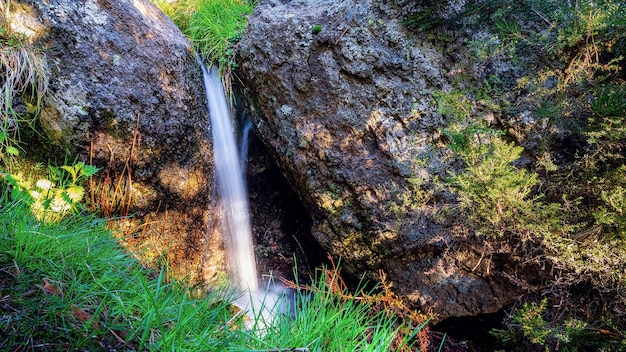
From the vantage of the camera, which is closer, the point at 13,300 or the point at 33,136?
the point at 13,300

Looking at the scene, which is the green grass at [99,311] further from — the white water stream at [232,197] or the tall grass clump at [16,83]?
the white water stream at [232,197]

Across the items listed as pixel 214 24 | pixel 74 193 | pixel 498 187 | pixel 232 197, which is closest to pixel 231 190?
pixel 232 197

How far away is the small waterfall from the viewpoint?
3447 millimetres

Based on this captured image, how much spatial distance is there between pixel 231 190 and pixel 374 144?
5.18ft

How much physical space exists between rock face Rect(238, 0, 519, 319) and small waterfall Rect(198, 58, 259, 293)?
24.1 inches

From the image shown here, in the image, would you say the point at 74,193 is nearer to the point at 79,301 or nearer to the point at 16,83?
the point at 16,83

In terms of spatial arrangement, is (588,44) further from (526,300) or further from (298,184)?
(298,184)

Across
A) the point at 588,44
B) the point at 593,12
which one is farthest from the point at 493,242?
the point at 593,12

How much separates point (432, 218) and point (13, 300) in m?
2.43

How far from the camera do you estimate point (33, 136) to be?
240 cm

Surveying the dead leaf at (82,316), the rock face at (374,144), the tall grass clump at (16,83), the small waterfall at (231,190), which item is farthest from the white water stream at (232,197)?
the dead leaf at (82,316)

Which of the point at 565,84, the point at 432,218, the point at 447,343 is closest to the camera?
the point at 565,84

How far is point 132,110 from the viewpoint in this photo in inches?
106

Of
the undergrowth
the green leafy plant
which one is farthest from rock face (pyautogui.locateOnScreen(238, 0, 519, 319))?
the undergrowth
